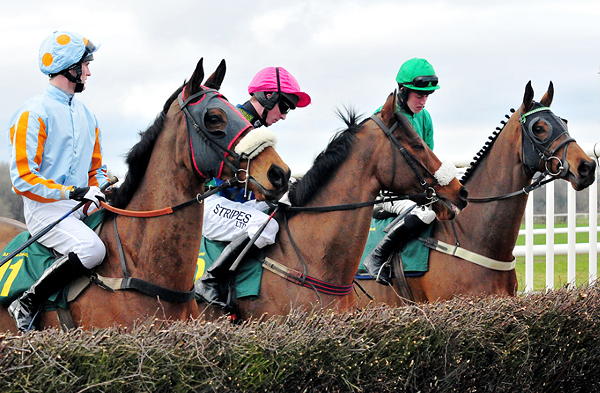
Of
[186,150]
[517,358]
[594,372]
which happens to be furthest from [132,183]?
[594,372]

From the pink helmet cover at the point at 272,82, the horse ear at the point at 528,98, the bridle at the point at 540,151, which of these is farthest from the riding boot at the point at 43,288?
the horse ear at the point at 528,98

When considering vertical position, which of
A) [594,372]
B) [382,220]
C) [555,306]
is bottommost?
[594,372]

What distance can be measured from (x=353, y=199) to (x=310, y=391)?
5.24 ft

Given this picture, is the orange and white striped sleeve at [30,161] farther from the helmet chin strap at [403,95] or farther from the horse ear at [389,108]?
the helmet chin strap at [403,95]

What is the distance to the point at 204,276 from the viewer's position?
4891 mm

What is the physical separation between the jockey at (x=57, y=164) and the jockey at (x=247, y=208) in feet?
2.78

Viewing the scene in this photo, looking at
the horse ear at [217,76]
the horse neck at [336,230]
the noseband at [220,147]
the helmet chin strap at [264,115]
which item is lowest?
the horse neck at [336,230]

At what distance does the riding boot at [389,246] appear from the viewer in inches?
225

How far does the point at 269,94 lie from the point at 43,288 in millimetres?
1903

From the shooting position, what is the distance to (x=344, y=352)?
3.44 m

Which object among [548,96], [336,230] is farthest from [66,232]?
[548,96]

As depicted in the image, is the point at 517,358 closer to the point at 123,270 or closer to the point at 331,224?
the point at 331,224

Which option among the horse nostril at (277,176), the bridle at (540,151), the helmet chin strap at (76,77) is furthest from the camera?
the bridle at (540,151)

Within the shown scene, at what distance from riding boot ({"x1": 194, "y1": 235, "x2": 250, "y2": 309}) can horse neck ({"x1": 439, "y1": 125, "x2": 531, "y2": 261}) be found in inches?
64.8
